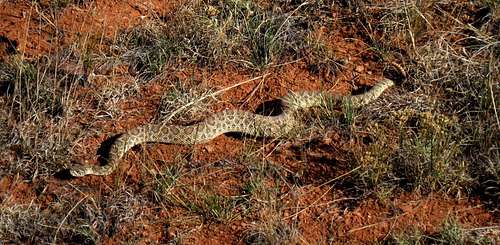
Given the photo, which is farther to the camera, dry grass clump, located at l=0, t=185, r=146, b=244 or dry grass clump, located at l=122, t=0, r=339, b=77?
dry grass clump, located at l=122, t=0, r=339, b=77

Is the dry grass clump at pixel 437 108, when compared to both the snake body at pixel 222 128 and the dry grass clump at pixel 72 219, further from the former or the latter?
the dry grass clump at pixel 72 219

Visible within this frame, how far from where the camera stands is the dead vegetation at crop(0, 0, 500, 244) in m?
6.48

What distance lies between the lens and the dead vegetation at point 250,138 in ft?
21.3

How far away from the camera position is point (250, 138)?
760 cm

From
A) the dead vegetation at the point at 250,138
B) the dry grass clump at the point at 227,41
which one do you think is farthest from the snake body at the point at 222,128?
the dry grass clump at the point at 227,41

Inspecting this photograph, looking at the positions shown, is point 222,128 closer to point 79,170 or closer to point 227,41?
point 227,41

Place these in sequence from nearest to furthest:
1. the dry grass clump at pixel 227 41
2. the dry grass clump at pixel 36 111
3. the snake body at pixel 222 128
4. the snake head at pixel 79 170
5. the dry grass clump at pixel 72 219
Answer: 1. the dry grass clump at pixel 72 219
2. the snake head at pixel 79 170
3. the dry grass clump at pixel 36 111
4. the snake body at pixel 222 128
5. the dry grass clump at pixel 227 41

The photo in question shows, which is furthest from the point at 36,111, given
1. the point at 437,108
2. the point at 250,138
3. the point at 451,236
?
the point at 451,236

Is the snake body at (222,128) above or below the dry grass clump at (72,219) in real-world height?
above

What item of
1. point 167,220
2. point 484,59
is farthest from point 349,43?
point 167,220

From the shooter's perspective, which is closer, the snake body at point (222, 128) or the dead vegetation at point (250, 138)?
the dead vegetation at point (250, 138)

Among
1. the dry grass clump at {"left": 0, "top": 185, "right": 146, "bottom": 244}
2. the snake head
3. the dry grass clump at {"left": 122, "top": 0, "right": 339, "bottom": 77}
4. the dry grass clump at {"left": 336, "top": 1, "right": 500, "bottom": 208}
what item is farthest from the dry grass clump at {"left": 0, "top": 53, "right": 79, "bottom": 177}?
the dry grass clump at {"left": 336, "top": 1, "right": 500, "bottom": 208}

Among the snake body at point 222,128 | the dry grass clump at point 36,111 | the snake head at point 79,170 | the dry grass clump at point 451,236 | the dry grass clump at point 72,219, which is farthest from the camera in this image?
the snake body at point 222,128

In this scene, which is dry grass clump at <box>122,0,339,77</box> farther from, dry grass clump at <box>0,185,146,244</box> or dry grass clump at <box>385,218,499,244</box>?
dry grass clump at <box>385,218,499,244</box>
